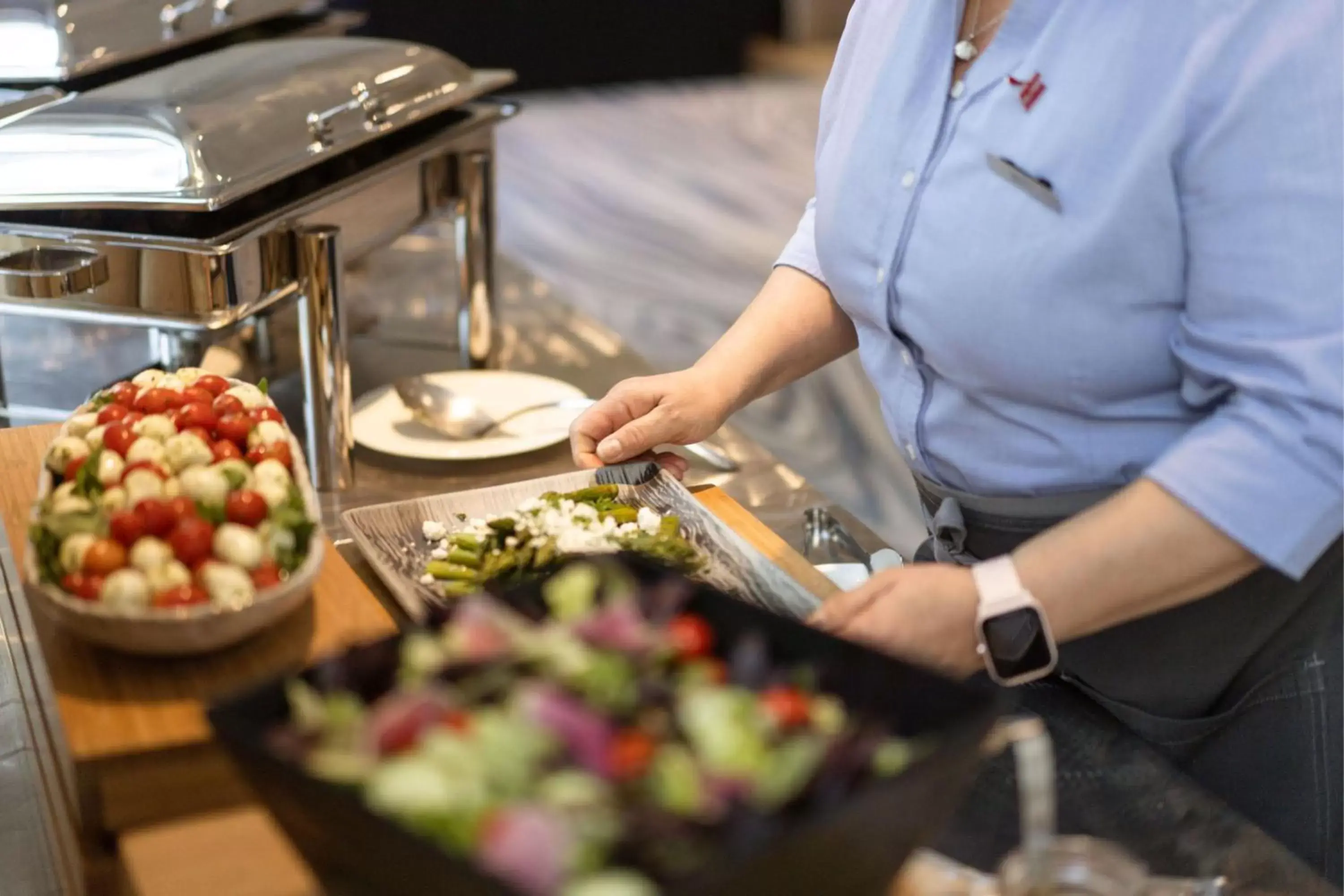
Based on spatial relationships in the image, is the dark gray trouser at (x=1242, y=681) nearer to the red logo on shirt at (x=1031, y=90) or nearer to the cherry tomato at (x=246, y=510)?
the red logo on shirt at (x=1031, y=90)

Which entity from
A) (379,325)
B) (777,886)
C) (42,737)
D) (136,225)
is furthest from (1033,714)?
(379,325)

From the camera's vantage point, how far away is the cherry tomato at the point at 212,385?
1063 millimetres

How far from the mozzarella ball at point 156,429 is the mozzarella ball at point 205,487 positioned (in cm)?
8

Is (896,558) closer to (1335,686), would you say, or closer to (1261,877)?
(1335,686)

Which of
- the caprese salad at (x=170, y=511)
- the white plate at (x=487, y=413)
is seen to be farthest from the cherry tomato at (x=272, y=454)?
the white plate at (x=487, y=413)

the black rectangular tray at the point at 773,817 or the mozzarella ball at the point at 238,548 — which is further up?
the black rectangular tray at the point at 773,817

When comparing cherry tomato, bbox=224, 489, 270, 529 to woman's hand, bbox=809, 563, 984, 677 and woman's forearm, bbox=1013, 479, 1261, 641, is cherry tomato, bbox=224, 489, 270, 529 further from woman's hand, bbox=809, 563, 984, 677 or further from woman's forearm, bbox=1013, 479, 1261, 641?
woman's forearm, bbox=1013, 479, 1261, 641

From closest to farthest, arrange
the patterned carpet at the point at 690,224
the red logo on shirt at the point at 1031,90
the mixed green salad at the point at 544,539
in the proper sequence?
the red logo on shirt at the point at 1031,90, the mixed green salad at the point at 544,539, the patterned carpet at the point at 690,224

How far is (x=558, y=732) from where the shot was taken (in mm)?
602

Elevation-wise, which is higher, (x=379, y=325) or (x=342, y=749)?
(x=342, y=749)

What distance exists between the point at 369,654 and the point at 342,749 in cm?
6

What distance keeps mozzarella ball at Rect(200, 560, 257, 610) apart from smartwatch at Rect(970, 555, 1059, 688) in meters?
0.44

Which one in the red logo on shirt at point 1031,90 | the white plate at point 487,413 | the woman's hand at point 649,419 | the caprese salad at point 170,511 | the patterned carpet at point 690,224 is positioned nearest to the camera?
the caprese salad at point 170,511

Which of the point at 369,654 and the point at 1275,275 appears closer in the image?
the point at 369,654
